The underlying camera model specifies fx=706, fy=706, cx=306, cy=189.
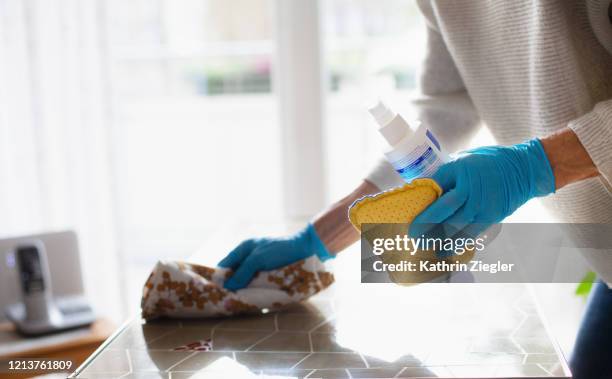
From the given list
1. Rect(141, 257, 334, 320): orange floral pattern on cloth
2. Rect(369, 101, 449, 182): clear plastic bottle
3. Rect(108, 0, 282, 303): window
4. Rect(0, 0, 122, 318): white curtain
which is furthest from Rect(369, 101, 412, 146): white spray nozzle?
Rect(108, 0, 282, 303): window

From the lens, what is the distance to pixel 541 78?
2.84 ft

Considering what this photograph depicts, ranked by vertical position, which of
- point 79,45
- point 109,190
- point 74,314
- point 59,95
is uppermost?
point 79,45

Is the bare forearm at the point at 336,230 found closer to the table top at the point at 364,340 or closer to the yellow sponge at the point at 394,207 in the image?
the table top at the point at 364,340

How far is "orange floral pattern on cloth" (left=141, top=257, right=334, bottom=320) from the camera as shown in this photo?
846 mm

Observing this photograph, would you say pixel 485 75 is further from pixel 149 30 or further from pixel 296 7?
pixel 149 30

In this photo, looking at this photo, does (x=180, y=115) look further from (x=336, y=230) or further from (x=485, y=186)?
(x=485, y=186)

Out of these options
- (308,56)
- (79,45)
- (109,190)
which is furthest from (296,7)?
(109,190)

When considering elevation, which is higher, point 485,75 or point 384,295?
point 485,75

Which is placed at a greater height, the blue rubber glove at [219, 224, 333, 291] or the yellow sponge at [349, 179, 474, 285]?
the yellow sponge at [349, 179, 474, 285]

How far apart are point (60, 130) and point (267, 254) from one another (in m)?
1.38

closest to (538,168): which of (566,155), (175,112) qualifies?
(566,155)

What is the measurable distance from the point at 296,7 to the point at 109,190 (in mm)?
784

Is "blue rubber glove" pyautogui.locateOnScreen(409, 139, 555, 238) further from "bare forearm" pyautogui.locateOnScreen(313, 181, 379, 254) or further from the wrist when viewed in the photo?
"bare forearm" pyautogui.locateOnScreen(313, 181, 379, 254)

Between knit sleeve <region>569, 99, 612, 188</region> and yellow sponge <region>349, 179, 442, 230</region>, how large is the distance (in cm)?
18
